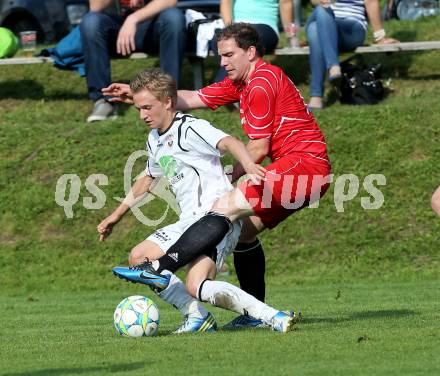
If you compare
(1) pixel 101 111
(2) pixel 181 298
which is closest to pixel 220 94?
(2) pixel 181 298

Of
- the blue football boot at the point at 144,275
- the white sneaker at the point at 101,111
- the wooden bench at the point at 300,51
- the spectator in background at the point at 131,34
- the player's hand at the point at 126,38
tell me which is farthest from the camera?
the white sneaker at the point at 101,111

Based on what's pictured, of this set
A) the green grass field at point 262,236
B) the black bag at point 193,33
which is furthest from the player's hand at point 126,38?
the green grass field at point 262,236

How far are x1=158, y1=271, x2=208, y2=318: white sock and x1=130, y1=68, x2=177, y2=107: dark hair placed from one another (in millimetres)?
1261

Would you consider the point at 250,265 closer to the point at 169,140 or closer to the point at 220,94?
the point at 169,140

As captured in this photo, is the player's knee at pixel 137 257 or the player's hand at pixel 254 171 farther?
the player's knee at pixel 137 257

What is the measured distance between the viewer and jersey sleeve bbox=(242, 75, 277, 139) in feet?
25.7

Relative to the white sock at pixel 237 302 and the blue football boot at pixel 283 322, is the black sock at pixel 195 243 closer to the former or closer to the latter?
the white sock at pixel 237 302

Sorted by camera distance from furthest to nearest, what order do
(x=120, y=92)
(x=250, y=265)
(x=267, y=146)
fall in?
(x=120, y=92) < (x=250, y=265) < (x=267, y=146)

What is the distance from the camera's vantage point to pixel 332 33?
13.8 meters

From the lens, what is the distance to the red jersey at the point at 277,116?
25.7 ft

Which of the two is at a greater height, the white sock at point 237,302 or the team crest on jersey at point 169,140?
the team crest on jersey at point 169,140

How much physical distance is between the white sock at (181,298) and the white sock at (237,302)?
1.15 feet

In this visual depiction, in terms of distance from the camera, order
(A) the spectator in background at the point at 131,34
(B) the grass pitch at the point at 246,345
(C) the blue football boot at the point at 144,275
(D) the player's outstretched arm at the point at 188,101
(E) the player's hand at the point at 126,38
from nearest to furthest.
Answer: (B) the grass pitch at the point at 246,345 → (C) the blue football boot at the point at 144,275 → (D) the player's outstretched arm at the point at 188,101 → (A) the spectator in background at the point at 131,34 → (E) the player's hand at the point at 126,38

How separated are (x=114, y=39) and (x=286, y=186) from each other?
6.69 metres
